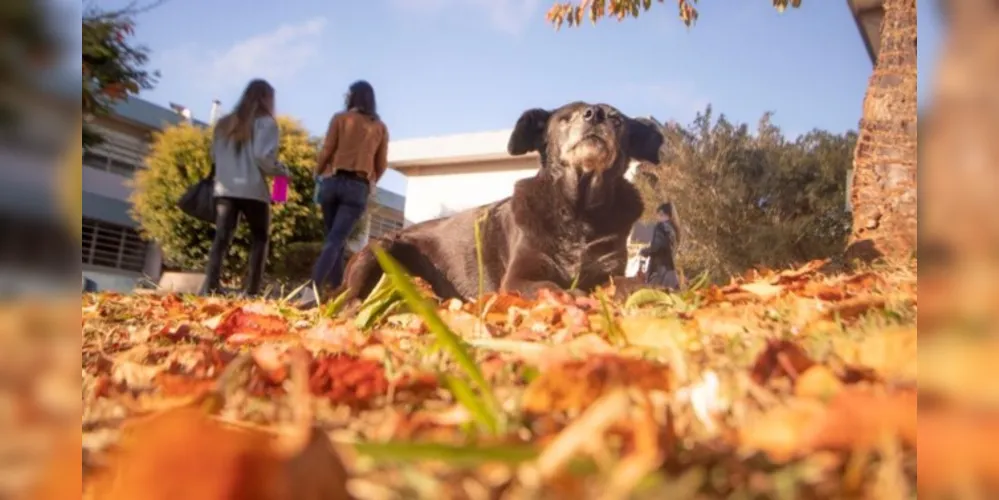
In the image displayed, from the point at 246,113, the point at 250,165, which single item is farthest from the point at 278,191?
the point at 246,113

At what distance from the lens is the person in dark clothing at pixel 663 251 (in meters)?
1.44

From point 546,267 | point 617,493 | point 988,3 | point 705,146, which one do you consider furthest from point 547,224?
point 617,493

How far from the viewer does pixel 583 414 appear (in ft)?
0.78

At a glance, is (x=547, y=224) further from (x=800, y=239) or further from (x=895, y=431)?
(x=895, y=431)

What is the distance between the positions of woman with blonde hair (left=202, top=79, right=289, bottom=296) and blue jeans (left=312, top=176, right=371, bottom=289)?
5.5 inches

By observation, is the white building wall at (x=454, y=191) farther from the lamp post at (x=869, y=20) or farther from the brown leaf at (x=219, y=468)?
the brown leaf at (x=219, y=468)

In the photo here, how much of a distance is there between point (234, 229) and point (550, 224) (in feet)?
2.48

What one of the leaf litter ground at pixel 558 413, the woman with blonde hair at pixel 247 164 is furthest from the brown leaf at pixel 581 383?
the woman with blonde hair at pixel 247 164

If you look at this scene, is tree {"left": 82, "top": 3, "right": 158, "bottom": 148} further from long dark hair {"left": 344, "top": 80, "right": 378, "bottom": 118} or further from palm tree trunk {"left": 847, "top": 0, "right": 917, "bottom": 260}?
palm tree trunk {"left": 847, "top": 0, "right": 917, "bottom": 260}

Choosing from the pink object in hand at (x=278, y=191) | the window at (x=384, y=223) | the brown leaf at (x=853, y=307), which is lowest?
the brown leaf at (x=853, y=307)

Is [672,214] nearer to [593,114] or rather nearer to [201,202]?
[593,114]

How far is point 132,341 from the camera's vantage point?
64 cm

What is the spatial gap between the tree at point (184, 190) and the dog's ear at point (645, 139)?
72cm

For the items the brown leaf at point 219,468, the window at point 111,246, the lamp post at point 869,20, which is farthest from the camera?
the window at point 111,246
